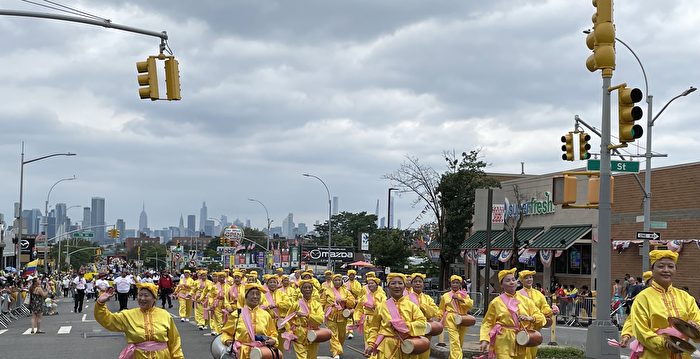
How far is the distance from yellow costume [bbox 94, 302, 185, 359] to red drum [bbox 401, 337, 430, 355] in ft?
8.56

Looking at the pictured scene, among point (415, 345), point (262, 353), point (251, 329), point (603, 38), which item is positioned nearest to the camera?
point (262, 353)

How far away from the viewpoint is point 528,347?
1003cm

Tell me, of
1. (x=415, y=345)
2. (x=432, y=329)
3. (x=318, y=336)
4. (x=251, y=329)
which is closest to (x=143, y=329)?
(x=251, y=329)

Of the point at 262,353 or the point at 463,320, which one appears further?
the point at 463,320

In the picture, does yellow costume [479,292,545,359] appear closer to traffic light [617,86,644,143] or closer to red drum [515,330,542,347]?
red drum [515,330,542,347]

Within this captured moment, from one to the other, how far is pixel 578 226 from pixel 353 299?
801 inches

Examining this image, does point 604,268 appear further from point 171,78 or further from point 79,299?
point 79,299

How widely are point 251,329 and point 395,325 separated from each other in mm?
1669

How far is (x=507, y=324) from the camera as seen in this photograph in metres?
10.0

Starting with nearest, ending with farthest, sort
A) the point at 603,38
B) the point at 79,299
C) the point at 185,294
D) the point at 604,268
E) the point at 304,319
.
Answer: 1. the point at 603,38
2. the point at 604,268
3. the point at 304,319
4. the point at 185,294
5. the point at 79,299

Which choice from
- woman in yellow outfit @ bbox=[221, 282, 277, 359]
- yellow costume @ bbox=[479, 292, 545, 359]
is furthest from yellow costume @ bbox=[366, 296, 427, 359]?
woman in yellow outfit @ bbox=[221, 282, 277, 359]

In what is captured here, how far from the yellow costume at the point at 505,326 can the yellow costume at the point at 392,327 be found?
0.86 metres

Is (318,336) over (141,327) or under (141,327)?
under

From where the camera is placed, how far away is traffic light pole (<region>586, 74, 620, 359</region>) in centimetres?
1223
